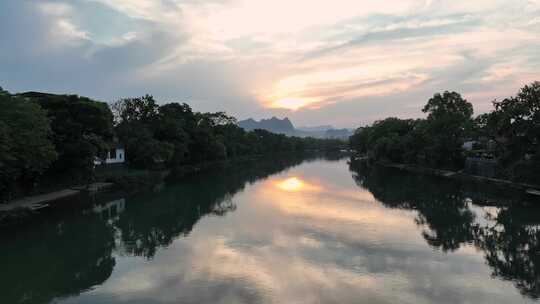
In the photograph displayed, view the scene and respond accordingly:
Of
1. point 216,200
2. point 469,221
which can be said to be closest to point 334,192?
point 216,200

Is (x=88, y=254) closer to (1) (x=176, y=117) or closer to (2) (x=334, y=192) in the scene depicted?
(2) (x=334, y=192)

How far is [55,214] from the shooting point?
23172 mm

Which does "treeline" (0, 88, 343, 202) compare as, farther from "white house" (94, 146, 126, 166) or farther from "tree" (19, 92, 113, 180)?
"white house" (94, 146, 126, 166)

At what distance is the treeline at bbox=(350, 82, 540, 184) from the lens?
30578 millimetres

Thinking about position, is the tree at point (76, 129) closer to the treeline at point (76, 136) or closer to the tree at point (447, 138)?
the treeline at point (76, 136)

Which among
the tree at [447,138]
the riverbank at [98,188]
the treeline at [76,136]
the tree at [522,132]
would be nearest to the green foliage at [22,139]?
the treeline at [76,136]

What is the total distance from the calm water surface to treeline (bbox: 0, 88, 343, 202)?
326 cm

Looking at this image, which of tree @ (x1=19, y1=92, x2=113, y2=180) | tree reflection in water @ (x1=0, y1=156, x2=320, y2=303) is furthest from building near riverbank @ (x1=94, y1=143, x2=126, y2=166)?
tree reflection in water @ (x1=0, y1=156, x2=320, y2=303)

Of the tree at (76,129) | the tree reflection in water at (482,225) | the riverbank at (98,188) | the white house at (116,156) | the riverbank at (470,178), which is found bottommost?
the tree reflection in water at (482,225)

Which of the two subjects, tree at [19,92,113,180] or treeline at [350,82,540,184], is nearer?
tree at [19,92,113,180]

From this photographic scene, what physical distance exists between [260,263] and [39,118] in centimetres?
1609

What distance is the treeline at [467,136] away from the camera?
30578mm

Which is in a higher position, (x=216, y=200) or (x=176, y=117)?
(x=176, y=117)

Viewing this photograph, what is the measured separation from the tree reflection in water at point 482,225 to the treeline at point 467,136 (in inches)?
129
